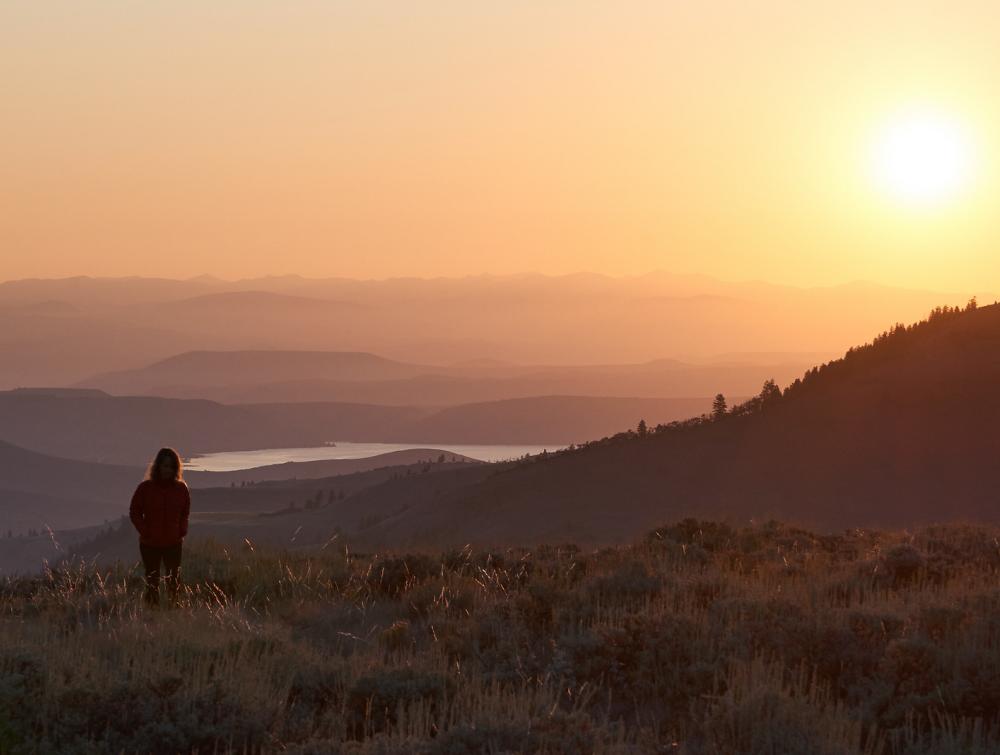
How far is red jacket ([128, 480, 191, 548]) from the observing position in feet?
36.7

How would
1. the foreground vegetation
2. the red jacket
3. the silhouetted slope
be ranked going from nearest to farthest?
the foreground vegetation, the red jacket, the silhouetted slope

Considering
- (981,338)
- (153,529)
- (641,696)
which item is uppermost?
(981,338)

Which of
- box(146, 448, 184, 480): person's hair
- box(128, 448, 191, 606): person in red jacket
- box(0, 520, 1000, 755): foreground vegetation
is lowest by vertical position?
box(0, 520, 1000, 755): foreground vegetation

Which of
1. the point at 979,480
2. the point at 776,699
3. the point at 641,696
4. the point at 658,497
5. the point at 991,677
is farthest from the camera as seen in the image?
the point at 658,497

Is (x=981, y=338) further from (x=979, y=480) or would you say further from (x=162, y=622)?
(x=162, y=622)

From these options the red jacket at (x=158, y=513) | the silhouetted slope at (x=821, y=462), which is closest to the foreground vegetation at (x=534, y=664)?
the red jacket at (x=158, y=513)

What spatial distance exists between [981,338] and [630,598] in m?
29.7

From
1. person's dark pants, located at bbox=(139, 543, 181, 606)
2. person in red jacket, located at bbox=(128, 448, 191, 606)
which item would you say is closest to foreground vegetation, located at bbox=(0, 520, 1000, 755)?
person's dark pants, located at bbox=(139, 543, 181, 606)

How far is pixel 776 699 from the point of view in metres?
6.46

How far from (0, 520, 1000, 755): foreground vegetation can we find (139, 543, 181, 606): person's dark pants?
0.99 feet

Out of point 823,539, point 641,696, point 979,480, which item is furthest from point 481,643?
point 979,480

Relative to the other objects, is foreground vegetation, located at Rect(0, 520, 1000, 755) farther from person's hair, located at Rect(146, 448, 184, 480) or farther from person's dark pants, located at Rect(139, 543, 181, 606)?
person's hair, located at Rect(146, 448, 184, 480)

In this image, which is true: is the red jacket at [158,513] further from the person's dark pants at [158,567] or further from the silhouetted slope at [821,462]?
the silhouetted slope at [821,462]

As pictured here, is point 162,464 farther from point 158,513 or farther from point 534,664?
point 534,664
